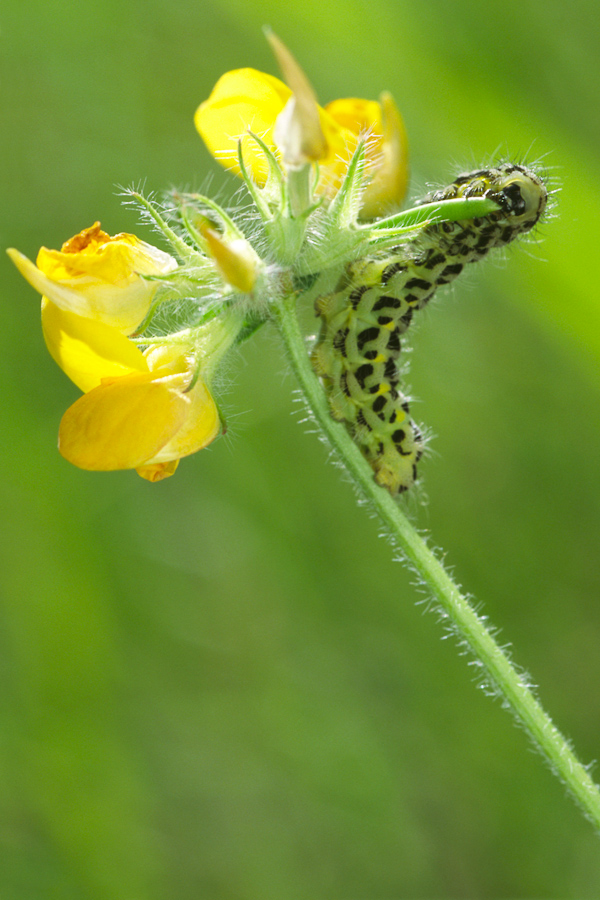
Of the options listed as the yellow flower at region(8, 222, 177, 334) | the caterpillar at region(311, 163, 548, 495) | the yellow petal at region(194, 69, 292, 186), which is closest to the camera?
the yellow flower at region(8, 222, 177, 334)

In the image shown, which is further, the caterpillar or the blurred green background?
the blurred green background

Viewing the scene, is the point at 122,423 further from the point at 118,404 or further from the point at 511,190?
the point at 511,190

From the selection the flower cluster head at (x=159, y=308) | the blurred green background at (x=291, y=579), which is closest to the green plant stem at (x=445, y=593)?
the flower cluster head at (x=159, y=308)

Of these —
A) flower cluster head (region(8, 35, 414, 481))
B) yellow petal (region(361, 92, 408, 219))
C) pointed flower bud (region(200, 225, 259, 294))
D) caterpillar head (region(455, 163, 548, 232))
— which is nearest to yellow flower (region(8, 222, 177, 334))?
flower cluster head (region(8, 35, 414, 481))

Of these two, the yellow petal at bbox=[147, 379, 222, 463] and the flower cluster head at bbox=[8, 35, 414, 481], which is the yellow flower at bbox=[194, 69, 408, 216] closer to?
the flower cluster head at bbox=[8, 35, 414, 481]

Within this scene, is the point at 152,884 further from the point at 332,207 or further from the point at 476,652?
the point at 332,207
